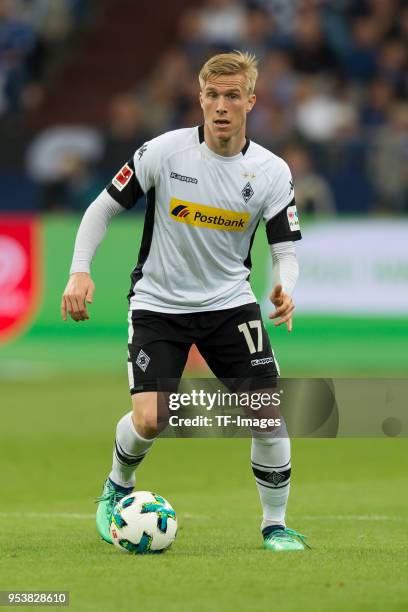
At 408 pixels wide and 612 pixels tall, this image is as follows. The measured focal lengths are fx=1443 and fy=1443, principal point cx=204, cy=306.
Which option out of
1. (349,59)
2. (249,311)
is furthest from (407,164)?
(249,311)

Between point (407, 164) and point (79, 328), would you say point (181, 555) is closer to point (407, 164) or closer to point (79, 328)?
point (79, 328)

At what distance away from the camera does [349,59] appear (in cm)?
2122

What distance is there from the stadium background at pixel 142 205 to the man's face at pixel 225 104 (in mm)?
2882

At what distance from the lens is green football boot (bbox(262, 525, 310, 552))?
6.96m

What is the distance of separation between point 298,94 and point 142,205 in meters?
3.60

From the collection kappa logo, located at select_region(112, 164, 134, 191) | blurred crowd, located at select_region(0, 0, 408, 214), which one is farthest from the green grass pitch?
blurred crowd, located at select_region(0, 0, 408, 214)

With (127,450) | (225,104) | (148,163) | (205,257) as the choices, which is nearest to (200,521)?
(127,450)

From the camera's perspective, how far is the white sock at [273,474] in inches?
279

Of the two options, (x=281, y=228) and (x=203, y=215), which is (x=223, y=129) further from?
(x=281, y=228)

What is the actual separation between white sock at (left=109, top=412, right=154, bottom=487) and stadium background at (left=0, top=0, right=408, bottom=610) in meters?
1.52

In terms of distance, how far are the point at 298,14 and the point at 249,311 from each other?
49.7 ft

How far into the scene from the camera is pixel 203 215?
7055mm

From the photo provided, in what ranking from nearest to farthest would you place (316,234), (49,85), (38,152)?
(316,234) → (38,152) → (49,85)

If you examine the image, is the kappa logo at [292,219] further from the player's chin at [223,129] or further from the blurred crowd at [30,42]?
the blurred crowd at [30,42]
